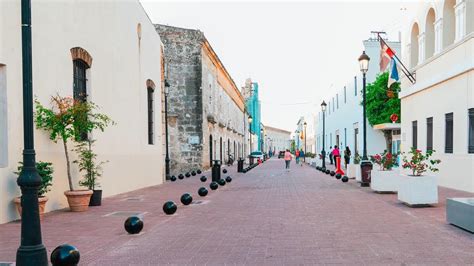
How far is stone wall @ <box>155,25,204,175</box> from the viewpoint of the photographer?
2766cm

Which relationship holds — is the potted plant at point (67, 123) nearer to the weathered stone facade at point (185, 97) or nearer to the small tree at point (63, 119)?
the small tree at point (63, 119)

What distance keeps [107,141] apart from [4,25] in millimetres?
5611

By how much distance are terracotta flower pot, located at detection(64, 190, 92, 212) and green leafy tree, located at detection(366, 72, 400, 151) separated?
23.0 m

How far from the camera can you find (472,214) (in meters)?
6.97

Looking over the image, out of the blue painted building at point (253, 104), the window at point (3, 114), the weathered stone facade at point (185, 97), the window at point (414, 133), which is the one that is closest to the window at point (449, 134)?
the window at point (414, 133)

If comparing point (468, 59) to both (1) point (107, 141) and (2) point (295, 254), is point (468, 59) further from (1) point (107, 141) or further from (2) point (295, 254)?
(1) point (107, 141)

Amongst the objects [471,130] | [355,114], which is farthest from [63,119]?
[355,114]

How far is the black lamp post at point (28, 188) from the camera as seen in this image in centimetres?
484

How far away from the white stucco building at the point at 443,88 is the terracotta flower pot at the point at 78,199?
1108 centimetres

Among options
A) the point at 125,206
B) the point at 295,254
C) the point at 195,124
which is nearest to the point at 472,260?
the point at 295,254

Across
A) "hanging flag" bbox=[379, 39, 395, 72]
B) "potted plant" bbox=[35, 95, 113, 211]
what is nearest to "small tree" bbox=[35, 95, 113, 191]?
"potted plant" bbox=[35, 95, 113, 211]

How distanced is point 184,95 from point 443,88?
654 inches

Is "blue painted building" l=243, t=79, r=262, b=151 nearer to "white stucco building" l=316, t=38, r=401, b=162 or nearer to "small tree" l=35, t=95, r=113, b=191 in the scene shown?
"white stucco building" l=316, t=38, r=401, b=162

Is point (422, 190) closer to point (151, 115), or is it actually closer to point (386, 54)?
point (386, 54)
